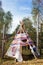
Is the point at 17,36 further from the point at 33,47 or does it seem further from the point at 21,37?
the point at 33,47

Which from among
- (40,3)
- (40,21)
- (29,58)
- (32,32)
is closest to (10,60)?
(29,58)

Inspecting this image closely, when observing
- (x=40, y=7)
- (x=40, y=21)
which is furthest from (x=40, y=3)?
(x=40, y=21)

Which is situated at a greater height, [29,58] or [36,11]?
[36,11]

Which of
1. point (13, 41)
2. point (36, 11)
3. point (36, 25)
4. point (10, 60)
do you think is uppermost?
point (36, 11)

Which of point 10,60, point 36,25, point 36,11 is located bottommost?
point 10,60

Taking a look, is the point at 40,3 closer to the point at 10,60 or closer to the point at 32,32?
the point at 32,32

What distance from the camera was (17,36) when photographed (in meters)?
2.79

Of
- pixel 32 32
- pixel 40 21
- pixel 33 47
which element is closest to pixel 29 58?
pixel 33 47

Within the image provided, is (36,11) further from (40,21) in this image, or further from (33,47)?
(33,47)

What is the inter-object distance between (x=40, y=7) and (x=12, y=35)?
0.53m

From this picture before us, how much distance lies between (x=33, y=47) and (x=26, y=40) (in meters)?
0.13

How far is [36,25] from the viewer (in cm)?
289

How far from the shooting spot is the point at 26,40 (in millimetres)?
2832

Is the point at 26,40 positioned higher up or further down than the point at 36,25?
further down
